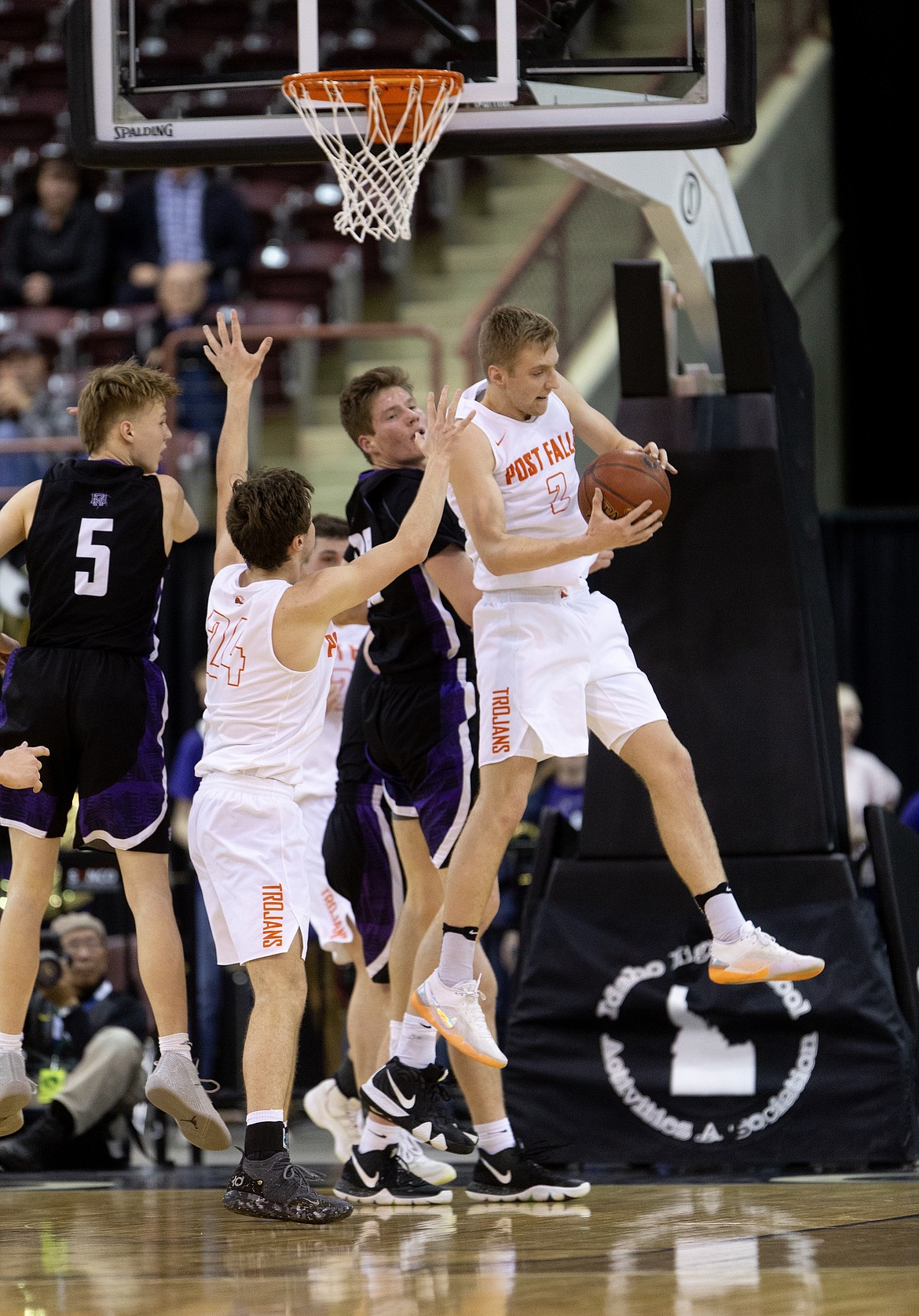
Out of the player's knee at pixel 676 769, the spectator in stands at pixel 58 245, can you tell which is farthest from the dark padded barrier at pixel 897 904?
the spectator in stands at pixel 58 245

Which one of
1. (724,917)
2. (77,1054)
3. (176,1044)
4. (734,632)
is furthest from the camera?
(77,1054)

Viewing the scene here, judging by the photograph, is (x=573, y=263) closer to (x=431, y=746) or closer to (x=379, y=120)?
(x=379, y=120)

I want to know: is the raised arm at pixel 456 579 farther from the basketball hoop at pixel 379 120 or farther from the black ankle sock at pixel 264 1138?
the black ankle sock at pixel 264 1138

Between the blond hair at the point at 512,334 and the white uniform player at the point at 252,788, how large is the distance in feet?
3.45

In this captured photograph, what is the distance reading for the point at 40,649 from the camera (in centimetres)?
593

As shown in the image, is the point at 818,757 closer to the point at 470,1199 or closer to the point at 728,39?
the point at 470,1199

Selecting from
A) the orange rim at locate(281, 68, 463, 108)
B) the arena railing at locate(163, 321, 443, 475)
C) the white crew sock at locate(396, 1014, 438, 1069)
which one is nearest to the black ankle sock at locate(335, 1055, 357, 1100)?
the white crew sock at locate(396, 1014, 438, 1069)

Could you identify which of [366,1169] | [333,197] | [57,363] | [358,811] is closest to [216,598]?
[358,811]

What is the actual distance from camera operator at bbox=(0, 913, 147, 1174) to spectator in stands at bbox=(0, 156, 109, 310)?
6877mm

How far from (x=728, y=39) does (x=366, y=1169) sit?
3939 mm

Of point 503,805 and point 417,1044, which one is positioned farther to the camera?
point 417,1044

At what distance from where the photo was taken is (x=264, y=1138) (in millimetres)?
5445

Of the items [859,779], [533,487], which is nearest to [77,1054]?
[533,487]

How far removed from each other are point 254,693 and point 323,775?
241 centimetres
